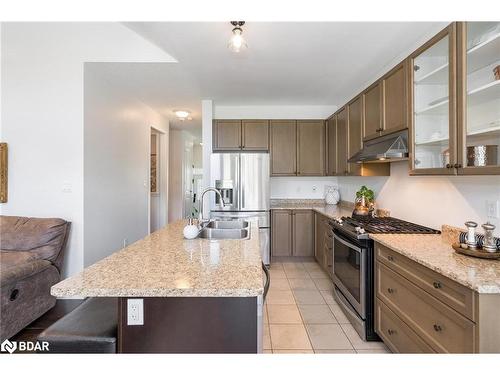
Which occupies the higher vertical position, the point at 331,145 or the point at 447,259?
the point at 331,145

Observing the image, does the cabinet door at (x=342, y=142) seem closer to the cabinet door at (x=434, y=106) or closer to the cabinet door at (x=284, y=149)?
the cabinet door at (x=284, y=149)

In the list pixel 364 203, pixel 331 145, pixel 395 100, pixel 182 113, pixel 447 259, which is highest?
pixel 182 113

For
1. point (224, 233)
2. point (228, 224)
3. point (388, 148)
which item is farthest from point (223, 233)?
point (388, 148)

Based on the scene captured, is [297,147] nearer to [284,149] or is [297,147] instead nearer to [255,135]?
[284,149]

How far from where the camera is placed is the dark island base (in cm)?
110

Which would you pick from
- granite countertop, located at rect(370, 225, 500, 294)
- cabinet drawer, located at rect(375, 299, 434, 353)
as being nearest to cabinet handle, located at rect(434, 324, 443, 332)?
cabinet drawer, located at rect(375, 299, 434, 353)

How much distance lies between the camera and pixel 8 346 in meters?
2.06

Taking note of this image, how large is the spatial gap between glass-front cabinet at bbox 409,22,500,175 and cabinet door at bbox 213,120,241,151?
110 inches

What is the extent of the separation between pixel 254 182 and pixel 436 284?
2770mm

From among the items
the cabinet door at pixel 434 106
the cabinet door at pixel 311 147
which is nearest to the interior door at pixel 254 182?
the cabinet door at pixel 311 147

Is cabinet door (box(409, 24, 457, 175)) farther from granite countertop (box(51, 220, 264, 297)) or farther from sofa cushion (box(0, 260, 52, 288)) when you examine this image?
sofa cushion (box(0, 260, 52, 288))

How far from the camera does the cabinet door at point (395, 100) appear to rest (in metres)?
2.22

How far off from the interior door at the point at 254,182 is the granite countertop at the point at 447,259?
2.04 metres
